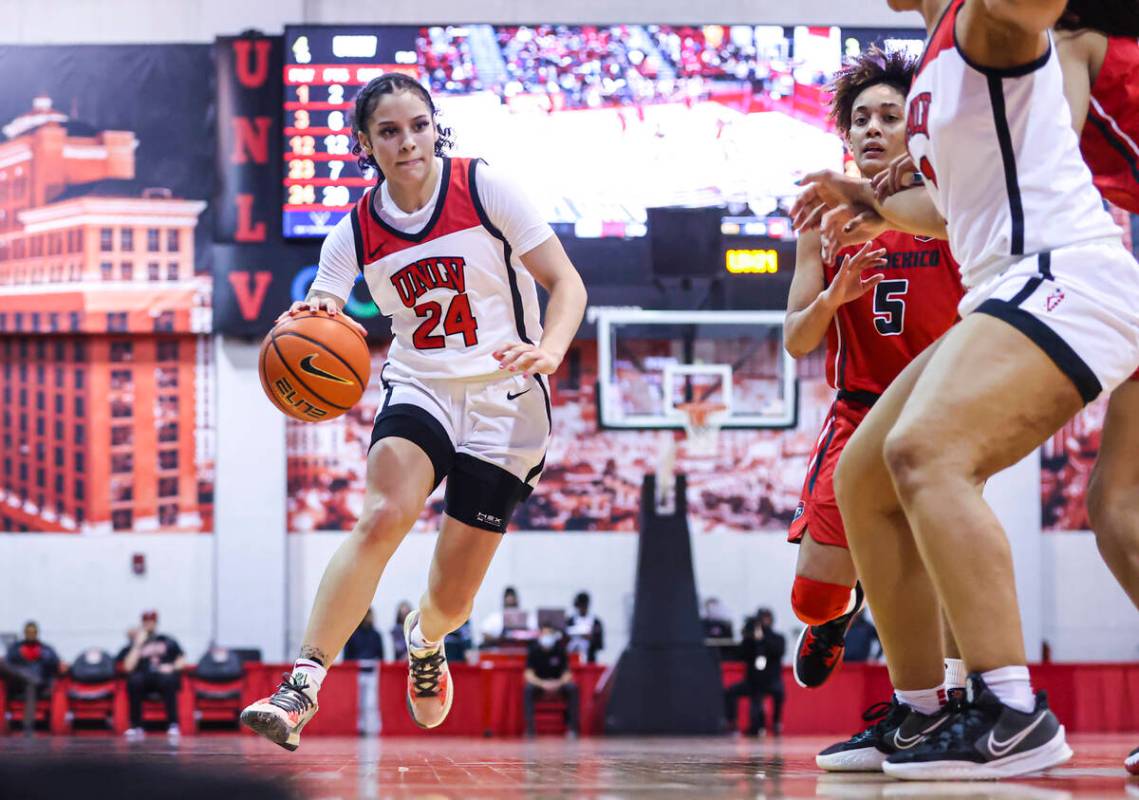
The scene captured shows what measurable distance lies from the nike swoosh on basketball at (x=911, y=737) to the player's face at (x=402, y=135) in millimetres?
2451

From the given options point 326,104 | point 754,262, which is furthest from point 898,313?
point 326,104

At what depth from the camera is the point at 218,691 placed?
14164mm

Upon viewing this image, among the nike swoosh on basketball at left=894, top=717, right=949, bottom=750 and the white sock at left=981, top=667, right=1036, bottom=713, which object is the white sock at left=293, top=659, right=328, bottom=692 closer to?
the nike swoosh on basketball at left=894, top=717, right=949, bottom=750

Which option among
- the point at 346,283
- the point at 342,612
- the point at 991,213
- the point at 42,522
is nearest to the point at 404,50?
the point at 42,522

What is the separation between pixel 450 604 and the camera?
4.70 metres

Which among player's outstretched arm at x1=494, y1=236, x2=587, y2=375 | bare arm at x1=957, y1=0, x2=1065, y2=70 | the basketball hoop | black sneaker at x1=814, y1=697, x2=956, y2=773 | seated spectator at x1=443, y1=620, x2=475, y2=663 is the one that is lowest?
seated spectator at x1=443, y1=620, x2=475, y2=663

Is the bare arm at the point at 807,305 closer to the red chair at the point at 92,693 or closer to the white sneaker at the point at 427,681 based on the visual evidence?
the white sneaker at the point at 427,681

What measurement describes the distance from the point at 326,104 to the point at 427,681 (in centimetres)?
972

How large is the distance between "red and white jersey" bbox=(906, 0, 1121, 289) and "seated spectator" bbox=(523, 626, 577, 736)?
36.2 feet

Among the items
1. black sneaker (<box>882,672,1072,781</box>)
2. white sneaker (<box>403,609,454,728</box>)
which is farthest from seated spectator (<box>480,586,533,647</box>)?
black sneaker (<box>882,672,1072,781</box>)

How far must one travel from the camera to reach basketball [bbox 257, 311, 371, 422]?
14.4 feet

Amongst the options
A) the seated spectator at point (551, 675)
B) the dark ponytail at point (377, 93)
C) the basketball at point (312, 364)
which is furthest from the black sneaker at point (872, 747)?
the seated spectator at point (551, 675)

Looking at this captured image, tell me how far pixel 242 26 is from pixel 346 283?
12758 mm

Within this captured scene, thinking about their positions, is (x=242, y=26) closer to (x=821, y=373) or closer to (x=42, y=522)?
(x=42, y=522)
